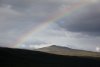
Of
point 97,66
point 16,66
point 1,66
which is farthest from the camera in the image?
point 97,66

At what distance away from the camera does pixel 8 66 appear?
96062 mm

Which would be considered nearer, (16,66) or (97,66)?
(16,66)

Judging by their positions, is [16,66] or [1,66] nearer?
[1,66]

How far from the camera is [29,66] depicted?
341ft

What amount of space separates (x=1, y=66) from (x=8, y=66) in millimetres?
4936

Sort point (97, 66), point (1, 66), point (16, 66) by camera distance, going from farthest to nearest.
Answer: point (97, 66), point (16, 66), point (1, 66)

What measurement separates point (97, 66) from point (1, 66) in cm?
8427

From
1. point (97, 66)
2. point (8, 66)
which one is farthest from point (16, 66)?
point (97, 66)

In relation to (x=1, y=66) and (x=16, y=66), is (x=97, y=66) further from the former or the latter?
(x=1, y=66)

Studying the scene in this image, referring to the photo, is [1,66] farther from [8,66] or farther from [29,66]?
[29,66]

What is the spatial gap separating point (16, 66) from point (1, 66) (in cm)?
1026

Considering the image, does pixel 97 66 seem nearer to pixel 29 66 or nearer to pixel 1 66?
pixel 29 66

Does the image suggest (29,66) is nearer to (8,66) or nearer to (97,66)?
(8,66)

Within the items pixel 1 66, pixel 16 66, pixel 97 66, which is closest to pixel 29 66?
pixel 16 66
